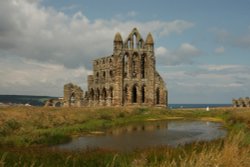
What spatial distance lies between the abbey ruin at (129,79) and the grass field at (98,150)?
13880 mm

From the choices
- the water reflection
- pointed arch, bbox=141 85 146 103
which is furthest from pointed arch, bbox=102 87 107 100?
the water reflection

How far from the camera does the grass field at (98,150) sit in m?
9.97

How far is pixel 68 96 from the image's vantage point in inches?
3027

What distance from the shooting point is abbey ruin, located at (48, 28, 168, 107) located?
71188mm

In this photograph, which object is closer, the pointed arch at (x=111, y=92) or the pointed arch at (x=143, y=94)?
the pointed arch at (x=111, y=92)

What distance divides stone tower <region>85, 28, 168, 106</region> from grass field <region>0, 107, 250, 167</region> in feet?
45.4

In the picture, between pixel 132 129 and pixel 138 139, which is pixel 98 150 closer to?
pixel 138 139

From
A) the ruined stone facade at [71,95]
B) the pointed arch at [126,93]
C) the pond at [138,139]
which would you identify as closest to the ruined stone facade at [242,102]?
the pointed arch at [126,93]

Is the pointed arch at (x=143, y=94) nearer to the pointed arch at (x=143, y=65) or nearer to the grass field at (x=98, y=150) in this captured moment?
the pointed arch at (x=143, y=65)

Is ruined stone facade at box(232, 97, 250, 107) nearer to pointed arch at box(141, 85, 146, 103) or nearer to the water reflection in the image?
pointed arch at box(141, 85, 146, 103)

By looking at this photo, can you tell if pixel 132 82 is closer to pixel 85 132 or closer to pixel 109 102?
pixel 109 102

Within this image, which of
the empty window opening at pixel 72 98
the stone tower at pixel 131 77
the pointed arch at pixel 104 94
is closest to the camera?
the stone tower at pixel 131 77

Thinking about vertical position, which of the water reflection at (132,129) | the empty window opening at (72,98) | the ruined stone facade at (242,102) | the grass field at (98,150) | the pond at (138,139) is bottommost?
the pond at (138,139)

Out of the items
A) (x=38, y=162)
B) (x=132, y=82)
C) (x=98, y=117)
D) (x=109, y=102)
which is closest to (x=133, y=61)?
(x=132, y=82)
